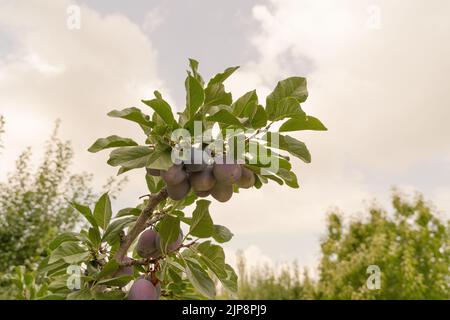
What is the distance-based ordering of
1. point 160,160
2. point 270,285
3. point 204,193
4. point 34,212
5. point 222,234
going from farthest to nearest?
point 270,285 → point 34,212 → point 222,234 → point 204,193 → point 160,160

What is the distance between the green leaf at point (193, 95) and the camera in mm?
→ 1120

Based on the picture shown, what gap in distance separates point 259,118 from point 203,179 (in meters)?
0.20

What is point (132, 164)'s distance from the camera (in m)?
1.10

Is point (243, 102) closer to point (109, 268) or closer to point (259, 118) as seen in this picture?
point (259, 118)

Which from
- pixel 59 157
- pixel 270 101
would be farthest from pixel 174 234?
pixel 59 157

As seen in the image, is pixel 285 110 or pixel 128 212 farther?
pixel 128 212

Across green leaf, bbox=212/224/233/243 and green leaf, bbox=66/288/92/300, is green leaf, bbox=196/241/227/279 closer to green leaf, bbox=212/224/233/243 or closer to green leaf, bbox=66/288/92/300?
green leaf, bbox=212/224/233/243

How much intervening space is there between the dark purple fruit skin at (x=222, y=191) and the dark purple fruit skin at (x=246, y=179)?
4 centimetres

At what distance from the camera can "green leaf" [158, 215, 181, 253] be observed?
1.16m

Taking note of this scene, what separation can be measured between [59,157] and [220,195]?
5.70 m

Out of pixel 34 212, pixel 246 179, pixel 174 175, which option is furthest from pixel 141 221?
pixel 34 212

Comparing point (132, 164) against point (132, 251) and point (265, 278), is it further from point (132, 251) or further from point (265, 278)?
point (265, 278)

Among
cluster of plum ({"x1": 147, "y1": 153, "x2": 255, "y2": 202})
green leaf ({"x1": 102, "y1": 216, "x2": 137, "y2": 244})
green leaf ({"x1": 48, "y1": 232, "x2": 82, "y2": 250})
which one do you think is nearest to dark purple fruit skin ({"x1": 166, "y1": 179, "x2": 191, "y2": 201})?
cluster of plum ({"x1": 147, "y1": 153, "x2": 255, "y2": 202})

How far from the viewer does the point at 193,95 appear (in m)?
1.13
